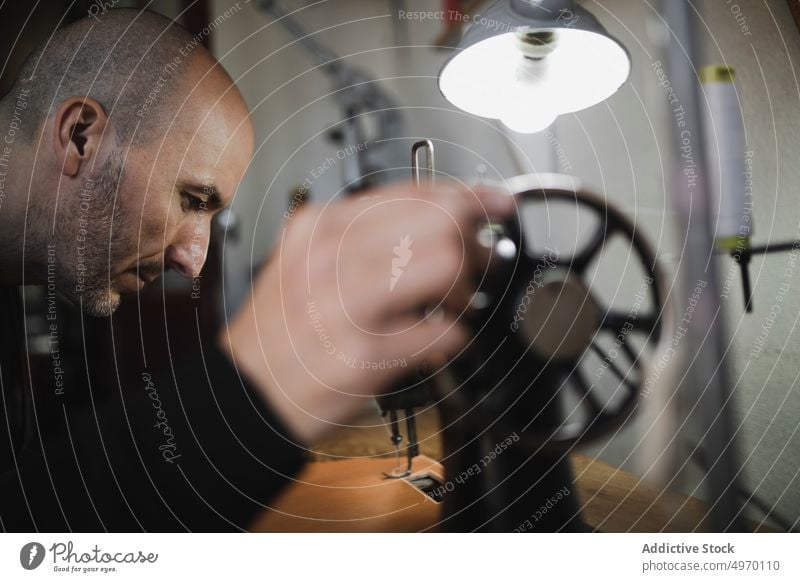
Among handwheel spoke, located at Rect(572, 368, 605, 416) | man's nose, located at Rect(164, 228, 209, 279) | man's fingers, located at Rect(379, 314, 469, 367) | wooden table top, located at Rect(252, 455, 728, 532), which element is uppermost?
man's nose, located at Rect(164, 228, 209, 279)

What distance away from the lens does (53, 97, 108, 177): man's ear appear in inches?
17.5

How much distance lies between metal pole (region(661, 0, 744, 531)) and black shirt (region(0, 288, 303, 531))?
0.40 m

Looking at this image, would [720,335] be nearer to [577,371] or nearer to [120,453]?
[577,371]

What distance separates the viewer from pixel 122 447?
46 centimetres

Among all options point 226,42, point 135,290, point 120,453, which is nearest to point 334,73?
point 226,42

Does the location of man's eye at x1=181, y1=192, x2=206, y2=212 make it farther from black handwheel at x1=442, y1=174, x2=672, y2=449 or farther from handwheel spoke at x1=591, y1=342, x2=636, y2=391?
handwheel spoke at x1=591, y1=342, x2=636, y2=391

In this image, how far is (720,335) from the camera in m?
0.49

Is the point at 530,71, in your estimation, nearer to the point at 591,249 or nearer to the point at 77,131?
the point at 591,249

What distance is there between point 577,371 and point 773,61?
0.34 m

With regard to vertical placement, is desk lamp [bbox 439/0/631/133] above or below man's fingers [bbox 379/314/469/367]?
above

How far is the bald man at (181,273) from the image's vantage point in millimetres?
449

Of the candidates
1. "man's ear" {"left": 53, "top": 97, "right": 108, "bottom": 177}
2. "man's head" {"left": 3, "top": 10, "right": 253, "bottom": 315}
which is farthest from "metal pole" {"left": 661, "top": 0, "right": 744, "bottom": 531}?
"man's ear" {"left": 53, "top": 97, "right": 108, "bottom": 177}

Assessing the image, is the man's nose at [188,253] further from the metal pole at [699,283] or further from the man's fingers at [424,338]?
the metal pole at [699,283]

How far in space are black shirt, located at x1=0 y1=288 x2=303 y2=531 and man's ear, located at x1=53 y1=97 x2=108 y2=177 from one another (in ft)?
0.41
